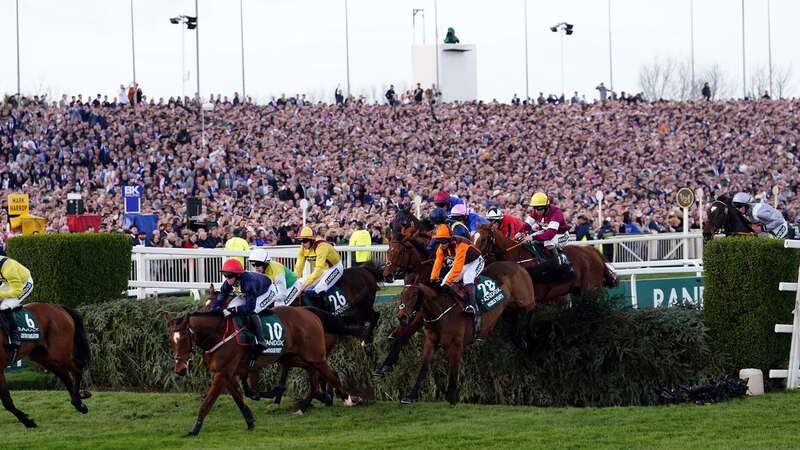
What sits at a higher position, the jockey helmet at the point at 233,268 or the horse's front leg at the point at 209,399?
the jockey helmet at the point at 233,268

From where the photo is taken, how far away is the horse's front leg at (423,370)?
1315 cm

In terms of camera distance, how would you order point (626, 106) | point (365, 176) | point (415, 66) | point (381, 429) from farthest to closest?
point (415, 66) → point (626, 106) → point (365, 176) → point (381, 429)

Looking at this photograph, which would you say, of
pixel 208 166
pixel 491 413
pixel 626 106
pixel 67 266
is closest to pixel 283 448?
pixel 491 413

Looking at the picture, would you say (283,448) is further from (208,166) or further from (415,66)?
(415,66)

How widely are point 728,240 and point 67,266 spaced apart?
8396 millimetres

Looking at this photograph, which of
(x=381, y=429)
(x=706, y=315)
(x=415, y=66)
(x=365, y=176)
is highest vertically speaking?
(x=415, y=66)

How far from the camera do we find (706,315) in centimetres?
1406

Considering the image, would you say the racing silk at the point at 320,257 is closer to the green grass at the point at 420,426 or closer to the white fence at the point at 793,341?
the green grass at the point at 420,426

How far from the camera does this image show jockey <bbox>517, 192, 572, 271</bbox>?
594 inches

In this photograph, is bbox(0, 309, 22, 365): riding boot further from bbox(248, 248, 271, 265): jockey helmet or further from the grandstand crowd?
the grandstand crowd

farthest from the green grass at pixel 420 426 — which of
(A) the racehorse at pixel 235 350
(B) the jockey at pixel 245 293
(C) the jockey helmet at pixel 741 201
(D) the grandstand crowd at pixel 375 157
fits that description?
(D) the grandstand crowd at pixel 375 157

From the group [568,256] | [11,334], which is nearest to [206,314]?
[11,334]

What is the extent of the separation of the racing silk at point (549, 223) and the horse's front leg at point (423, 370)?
230 centimetres

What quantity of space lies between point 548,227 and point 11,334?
610 centimetres
